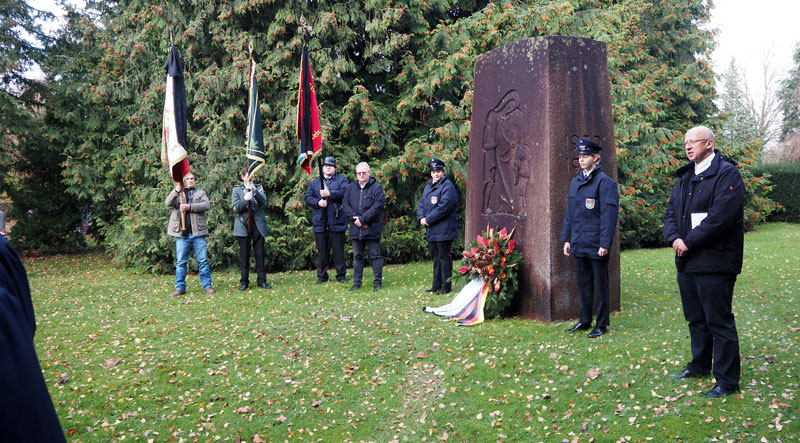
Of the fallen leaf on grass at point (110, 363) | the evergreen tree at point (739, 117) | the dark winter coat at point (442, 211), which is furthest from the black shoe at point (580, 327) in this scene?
the evergreen tree at point (739, 117)

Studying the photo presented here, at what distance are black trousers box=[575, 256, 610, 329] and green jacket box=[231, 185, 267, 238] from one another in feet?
20.8

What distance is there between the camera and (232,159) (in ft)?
47.9

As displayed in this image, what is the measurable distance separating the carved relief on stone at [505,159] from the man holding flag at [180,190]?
5.04 m

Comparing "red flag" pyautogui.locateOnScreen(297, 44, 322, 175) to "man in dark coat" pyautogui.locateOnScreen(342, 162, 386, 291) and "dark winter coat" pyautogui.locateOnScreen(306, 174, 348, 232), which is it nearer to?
"dark winter coat" pyautogui.locateOnScreen(306, 174, 348, 232)

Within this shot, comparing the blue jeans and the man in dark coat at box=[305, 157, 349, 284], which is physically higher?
the man in dark coat at box=[305, 157, 349, 284]

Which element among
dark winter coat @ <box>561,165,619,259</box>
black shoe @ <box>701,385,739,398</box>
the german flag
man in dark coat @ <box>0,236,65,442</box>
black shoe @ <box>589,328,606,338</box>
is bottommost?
black shoe @ <box>701,385,739,398</box>

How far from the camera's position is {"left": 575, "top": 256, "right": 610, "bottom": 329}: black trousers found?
20.9ft

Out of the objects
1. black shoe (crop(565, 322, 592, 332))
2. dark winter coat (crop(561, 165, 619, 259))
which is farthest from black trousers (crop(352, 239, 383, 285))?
dark winter coat (crop(561, 165, 619, 259))

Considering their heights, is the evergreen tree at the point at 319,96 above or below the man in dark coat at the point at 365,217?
above

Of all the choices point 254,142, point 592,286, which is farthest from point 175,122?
point 592,286

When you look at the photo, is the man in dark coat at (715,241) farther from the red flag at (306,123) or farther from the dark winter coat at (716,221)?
the red flag at (306,123)

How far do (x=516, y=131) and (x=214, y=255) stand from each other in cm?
933

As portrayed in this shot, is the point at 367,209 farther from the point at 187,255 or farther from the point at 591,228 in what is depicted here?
the point at 591,228

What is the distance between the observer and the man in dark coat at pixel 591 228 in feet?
20.6
